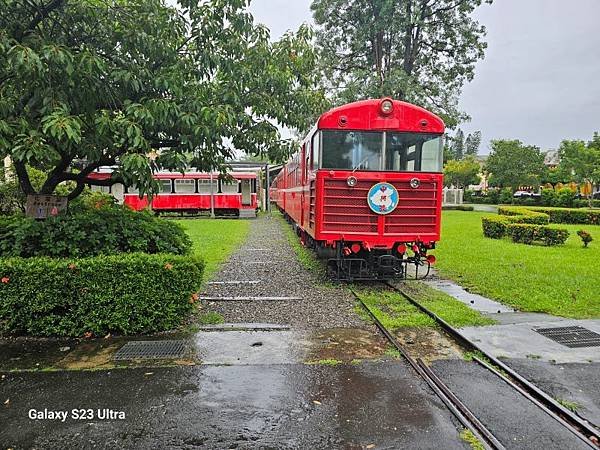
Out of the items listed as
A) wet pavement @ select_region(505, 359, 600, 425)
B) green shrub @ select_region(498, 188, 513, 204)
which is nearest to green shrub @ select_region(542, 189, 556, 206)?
green shrub @ select_region(498, 188, 513, 204)

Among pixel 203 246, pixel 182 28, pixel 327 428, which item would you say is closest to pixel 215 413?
pixel 327 428

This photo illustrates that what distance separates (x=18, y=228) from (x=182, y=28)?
3.16m

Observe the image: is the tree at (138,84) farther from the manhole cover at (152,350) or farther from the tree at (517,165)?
the tree at (517,165)

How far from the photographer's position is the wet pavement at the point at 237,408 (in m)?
3.11

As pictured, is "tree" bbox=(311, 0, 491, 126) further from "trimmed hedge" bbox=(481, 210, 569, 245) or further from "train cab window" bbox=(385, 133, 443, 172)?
"train cab window" bbox=(385, 133, 443, 172)

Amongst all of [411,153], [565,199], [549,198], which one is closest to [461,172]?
[549,198]

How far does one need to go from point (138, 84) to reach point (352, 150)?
3.80 meters

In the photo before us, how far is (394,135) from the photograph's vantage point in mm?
7562

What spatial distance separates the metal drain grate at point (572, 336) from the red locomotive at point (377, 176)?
2.49 meters

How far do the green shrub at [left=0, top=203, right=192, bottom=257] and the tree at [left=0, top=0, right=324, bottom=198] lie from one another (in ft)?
2.23

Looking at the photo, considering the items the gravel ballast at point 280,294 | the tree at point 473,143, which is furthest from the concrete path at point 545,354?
the tree at point 473,143

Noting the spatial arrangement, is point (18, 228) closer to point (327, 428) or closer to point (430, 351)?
point (327, 428)

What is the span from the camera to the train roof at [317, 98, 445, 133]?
24.4ft

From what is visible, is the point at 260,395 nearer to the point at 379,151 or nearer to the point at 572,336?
the point at 572,336
